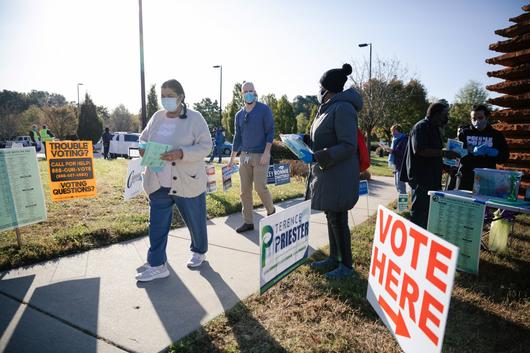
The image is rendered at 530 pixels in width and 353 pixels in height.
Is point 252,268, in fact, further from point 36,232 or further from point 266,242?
point 36,232

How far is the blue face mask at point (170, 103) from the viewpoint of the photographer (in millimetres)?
3135

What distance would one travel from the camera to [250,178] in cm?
483

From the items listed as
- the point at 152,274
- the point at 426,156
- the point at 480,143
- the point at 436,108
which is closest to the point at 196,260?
the point at 152,274

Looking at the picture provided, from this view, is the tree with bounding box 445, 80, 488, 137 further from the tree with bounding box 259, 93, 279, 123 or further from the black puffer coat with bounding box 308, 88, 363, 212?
the black puffer coat with bounding box 308, 88, 363, 212

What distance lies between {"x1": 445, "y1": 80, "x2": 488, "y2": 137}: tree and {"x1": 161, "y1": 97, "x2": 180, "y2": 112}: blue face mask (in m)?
40.4

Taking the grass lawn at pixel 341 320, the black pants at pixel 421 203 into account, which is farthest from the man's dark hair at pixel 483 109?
the grass lawn at pixel 341 320

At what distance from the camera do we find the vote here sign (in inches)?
57.7

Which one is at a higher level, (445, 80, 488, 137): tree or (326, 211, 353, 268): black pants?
(445, 80, 488, 137): tree

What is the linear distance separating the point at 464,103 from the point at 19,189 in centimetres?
4956

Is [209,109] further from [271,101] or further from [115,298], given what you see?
[115,298]

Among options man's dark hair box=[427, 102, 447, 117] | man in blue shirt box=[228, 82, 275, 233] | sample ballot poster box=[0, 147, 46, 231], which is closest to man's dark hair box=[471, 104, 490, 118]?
man's dark hair box=[427, 102, 447, 117]

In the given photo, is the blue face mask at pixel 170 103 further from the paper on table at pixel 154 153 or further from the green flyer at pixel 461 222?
the green flyer at pixel 461 222

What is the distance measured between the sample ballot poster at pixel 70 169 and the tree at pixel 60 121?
40251 mm

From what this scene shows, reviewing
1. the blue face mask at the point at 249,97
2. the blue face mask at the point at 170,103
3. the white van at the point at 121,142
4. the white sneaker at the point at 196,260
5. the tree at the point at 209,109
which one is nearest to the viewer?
the blue face mask at the point at 170,103
